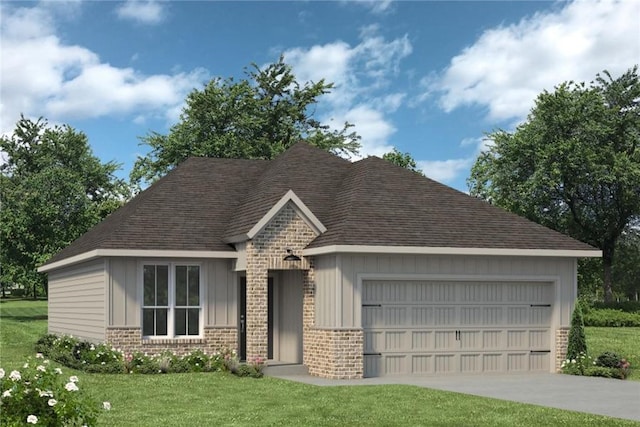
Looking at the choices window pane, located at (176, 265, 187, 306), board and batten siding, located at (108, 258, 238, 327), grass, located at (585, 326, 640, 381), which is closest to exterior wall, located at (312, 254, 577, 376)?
grass, located at (585, 326, 640, 381)

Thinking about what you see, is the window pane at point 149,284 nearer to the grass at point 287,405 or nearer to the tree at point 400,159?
the grass at point 287,405

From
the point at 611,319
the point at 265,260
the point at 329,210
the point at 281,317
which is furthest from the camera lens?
the point at 611,319

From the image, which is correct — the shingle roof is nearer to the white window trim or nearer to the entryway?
the white window trim

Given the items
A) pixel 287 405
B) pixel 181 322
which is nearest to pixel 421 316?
pixel 181 322

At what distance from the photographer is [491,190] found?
191 ft

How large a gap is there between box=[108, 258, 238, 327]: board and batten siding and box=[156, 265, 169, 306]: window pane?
9.9 inches

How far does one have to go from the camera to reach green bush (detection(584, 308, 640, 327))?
148ft

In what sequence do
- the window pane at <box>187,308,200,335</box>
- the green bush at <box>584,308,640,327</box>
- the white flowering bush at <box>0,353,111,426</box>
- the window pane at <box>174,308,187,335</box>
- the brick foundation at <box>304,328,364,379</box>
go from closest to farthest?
the white flowering bush at <box>0,353,111,426</box>, the brick foundation at <box>304,328,364,379</box>, the window pane at <box>174,308,187,335</box>, the window pane at <box>187,308,200,335</box>, the green bush at <box>584,308,640,327</box>

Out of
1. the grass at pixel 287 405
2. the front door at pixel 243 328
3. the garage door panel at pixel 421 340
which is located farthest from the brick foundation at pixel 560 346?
the front door at pixel 243 328

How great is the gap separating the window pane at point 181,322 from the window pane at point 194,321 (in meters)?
0.14

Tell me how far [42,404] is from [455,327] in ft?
47.3

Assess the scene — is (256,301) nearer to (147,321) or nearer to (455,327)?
→ (147,321)

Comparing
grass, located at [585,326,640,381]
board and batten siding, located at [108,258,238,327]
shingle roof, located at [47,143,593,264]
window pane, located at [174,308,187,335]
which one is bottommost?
grass, located at [585,326,640,381]

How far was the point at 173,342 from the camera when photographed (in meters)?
23.1
